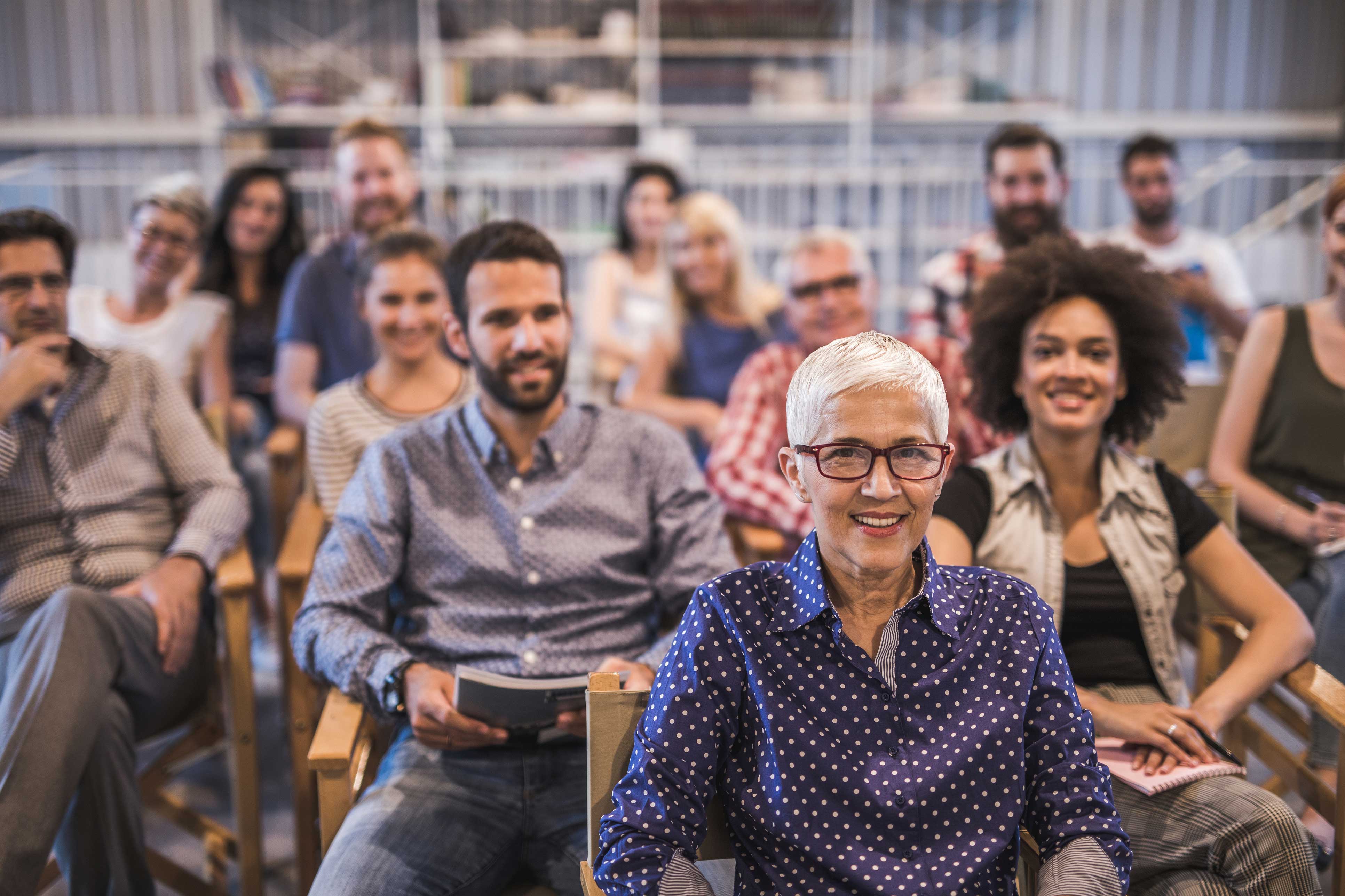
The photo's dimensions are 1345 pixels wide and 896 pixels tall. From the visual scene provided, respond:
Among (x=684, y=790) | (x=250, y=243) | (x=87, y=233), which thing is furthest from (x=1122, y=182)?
(x=87, y=233)

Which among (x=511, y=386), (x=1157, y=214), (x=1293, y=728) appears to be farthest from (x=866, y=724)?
(x=1157, y=214)

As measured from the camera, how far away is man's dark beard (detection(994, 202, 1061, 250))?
3.11 meters

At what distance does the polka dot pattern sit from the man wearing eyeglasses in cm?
96

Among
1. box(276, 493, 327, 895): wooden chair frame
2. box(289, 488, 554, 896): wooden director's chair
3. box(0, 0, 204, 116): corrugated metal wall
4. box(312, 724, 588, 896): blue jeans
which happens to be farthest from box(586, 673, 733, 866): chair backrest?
box(0, 0, 204, 116): corrugated metal wall

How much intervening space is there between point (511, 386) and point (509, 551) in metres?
0.27

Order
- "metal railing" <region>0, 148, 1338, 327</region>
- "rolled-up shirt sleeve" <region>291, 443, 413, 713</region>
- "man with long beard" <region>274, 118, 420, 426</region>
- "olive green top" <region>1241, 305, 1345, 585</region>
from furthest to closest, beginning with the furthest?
"metal railing" <region>0, 148, 1338, 327</region>, "man with long beard" <region>274, 118, 420, 426</region>, "olive green top" <region>1241, 305, 1345, 585</region>, "rolled-up shirt sleeve" <region>291, 443, 413, 713</region>

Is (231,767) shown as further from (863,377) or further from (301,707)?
(863,377)

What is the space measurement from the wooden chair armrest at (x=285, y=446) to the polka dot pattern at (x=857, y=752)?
5.52ft

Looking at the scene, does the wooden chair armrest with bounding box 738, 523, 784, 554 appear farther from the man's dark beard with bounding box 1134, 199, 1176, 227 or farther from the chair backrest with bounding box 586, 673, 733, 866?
the man's dark beard with bounding box 1134, 199, 1176, 227

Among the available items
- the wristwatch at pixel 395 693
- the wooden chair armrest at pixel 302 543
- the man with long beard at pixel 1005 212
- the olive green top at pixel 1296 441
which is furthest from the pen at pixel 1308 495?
the wooden chair armrest at pixel 302 543

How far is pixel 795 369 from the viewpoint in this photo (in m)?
2.44

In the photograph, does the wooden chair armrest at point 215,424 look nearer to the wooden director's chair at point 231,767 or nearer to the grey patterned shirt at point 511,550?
the wooden director's chair at point 231,767

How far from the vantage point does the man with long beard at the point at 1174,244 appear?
346 cm

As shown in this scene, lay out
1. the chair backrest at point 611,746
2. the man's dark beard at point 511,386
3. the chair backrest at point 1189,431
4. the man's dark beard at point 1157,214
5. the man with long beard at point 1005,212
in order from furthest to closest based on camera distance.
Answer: the man's dark beard at point 1157,214
the man with long beard at point 1005,212
the chair backrest at point 1189,431
the man's dark beard at point 511,386
the chair backrest at point 611,746
